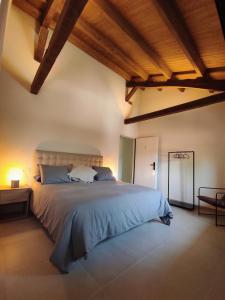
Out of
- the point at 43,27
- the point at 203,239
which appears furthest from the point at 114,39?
the point at 203,239

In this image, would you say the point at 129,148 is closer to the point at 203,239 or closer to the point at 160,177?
the point at 160,177

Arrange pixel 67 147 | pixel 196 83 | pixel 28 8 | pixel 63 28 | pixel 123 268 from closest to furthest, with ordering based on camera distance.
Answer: pixel 123 268, pixel 63 28, pixel 28 8, pixel 196 83, pixel 67 147

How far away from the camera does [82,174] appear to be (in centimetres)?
354

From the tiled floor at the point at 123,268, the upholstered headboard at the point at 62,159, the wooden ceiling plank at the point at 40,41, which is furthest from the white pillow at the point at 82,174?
the wooden ceiling plank at the point at 40,41

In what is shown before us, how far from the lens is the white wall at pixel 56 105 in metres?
3.23

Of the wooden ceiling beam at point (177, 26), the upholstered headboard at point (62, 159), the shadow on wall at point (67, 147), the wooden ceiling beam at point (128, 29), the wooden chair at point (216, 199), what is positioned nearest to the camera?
the wooden ceiling beam at point (177, 26)

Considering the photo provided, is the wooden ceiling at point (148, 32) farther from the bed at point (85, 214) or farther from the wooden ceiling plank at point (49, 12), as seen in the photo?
A: the bed at point (85, 214)

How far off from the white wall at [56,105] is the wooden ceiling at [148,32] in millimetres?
348

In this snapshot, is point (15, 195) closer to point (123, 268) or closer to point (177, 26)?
point (123, 268)

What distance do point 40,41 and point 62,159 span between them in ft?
8.55

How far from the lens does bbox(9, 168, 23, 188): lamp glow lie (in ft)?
9.83

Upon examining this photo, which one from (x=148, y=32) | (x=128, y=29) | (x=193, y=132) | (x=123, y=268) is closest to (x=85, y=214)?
(x=123, y=268)

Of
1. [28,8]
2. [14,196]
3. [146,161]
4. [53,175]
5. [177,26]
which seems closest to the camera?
[177,26]

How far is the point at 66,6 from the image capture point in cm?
175
